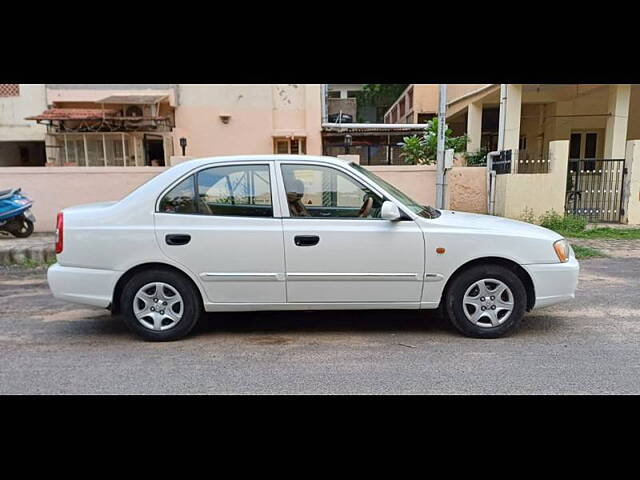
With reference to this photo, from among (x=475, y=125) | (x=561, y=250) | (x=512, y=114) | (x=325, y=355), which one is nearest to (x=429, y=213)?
(x=561, y=250)

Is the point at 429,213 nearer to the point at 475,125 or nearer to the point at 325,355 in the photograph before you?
the point at 325,355

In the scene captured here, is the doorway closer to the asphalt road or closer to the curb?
the curb

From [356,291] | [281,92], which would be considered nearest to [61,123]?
[281,92]

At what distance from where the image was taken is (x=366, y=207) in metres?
4.68

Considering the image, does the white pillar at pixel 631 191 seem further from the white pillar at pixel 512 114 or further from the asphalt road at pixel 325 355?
the asphalt road at pixel 325 355

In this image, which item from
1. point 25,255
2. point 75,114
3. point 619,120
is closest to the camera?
point 25,255

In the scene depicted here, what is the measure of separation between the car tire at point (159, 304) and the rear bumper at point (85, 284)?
0.16 metres

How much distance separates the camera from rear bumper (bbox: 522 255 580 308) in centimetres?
450

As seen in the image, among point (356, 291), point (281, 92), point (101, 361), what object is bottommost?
point (101, 361)

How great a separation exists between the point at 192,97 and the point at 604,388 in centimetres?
1623

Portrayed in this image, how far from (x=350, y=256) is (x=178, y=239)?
5.29 ft

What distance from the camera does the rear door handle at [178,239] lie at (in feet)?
14.6

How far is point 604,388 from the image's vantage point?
353cm

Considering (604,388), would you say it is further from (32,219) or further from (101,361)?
(32,219)
